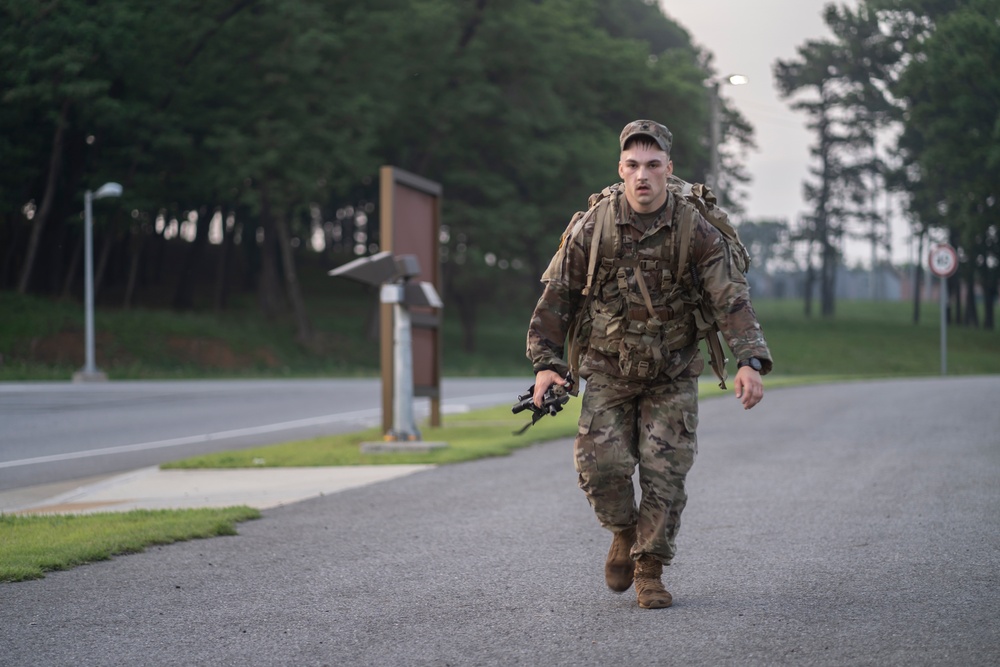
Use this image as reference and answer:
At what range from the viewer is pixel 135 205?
37.7m

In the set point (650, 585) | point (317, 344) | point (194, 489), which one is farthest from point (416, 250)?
point (317, 344)

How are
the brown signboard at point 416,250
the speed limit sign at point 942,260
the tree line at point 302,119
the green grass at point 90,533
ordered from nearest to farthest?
the green grass at point 90,533, the brown signboard at point 416,250, the speed limit sign at point 942,260, the tree line at point 302,119

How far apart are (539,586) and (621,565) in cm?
46

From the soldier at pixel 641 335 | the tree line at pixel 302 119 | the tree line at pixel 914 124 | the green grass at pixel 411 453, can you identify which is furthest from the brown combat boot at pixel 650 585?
the tree line at pixel 302 119

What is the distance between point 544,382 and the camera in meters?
5.21

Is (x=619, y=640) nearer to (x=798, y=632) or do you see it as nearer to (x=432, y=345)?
(x=798, y=632)

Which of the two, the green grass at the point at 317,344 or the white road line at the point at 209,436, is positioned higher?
the green grass at the point at 317,344

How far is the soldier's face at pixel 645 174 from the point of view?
5137mm

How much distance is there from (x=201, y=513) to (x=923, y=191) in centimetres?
5207

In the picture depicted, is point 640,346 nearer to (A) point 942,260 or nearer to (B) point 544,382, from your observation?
(B) point 544,382

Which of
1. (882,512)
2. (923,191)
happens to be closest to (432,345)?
(882,512)

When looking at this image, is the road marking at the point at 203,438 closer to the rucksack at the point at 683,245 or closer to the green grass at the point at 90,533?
the green grass at the point at 90,533

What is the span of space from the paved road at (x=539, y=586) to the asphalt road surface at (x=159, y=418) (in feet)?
14.8

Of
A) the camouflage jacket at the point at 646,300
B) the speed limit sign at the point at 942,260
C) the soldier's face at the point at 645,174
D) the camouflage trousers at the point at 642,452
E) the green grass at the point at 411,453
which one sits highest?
the speed limit sign at the point at 942,260
